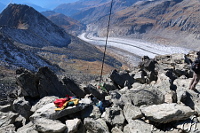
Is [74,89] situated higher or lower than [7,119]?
higher

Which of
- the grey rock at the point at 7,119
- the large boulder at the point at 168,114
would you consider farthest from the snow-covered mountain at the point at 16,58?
the large boulder at the point at 168,114

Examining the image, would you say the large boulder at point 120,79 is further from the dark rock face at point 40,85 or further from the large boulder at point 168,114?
the large boulder at point 168,114

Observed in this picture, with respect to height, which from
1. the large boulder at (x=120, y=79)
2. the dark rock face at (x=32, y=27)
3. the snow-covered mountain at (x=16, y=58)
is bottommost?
the snow-covered mountain at (x=16, y=58)

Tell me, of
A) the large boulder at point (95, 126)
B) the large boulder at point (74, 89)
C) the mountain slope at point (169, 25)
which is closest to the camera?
the large boulder at point (95, 126)

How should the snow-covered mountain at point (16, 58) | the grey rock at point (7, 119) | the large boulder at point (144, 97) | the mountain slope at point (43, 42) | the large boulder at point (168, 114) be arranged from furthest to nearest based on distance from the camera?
1. the mountain slope at point (43, 42)
2. the snow-covered mountain at point (16, 58)
3. the large boulder at point (144, 97)
4. the grey rock at point (7, 119)
5. the large boulder at point (168, 114)

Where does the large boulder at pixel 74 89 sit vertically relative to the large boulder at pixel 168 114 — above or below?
below

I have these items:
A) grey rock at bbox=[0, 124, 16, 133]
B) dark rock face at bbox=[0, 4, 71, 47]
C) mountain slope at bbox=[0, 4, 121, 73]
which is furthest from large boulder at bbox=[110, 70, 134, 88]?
dark rock face at bbox=[0, 4, 71, 47]

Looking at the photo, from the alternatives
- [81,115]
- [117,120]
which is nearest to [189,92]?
[117,120]

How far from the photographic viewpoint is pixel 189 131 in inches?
248

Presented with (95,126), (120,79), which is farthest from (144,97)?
(120,79)

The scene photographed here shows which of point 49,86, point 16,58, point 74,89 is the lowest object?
point 16,58

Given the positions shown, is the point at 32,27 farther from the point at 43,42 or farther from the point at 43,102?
the point at 43,102

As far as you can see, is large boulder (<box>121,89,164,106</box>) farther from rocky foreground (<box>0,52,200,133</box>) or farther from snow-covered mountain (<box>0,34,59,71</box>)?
snow-covered mountain (<box>0,34,59,71</box>)

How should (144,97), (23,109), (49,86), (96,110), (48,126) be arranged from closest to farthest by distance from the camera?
(48,126) → (96,110) → (144,97) → (23,109) → (49,86)
